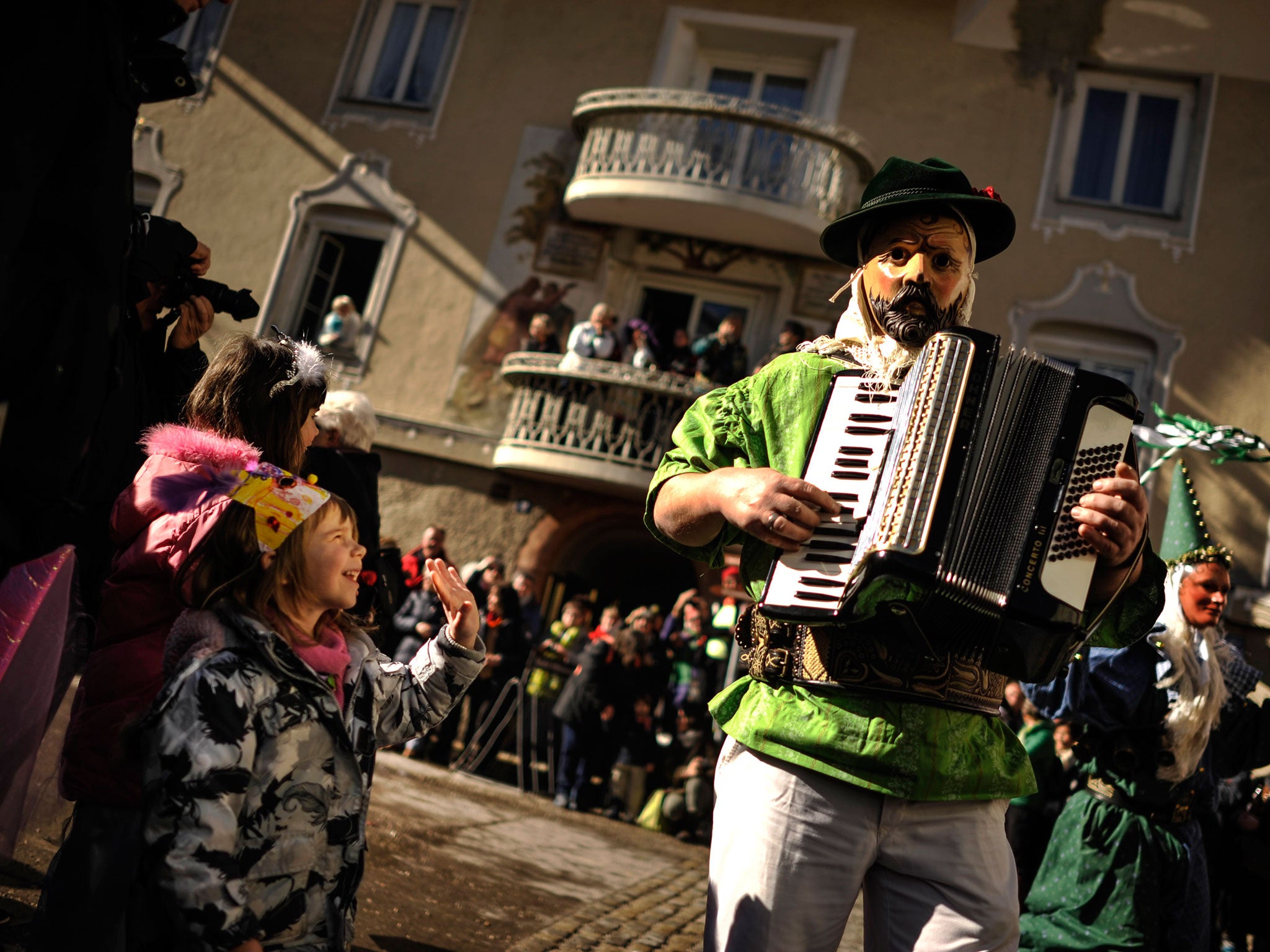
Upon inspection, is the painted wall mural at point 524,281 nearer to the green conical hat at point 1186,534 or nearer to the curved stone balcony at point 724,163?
the curved stone balcony at point 724,163

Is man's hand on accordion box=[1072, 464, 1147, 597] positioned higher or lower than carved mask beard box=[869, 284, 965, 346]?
lower

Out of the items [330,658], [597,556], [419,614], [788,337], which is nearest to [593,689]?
[419,614]

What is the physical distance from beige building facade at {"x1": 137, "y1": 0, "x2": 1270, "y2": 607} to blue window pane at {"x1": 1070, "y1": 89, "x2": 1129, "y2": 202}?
1.3 inches

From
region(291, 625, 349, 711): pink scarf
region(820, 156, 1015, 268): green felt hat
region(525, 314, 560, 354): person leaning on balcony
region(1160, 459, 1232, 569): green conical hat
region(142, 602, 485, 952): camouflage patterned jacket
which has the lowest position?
region(142, 602, 485, 952): camouflage patterned jacket

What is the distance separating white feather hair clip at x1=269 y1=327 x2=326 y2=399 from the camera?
10.1 feet

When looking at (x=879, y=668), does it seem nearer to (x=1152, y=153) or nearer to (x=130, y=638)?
(x=130, y=638)

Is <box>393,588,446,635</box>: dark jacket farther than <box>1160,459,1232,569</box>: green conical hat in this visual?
Yes

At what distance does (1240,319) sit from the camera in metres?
13.6

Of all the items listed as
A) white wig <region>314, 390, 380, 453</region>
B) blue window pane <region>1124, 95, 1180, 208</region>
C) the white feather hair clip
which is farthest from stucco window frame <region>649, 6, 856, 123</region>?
the white feather hair clip

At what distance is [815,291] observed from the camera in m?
14.6

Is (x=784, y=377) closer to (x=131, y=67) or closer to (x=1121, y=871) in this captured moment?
(x=131, y=67)

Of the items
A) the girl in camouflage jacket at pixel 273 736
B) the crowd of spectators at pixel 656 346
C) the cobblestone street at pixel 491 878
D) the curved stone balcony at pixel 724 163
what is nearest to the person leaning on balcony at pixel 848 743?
the girl in camouflage jacket at pixel 273 736

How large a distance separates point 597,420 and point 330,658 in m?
11.4

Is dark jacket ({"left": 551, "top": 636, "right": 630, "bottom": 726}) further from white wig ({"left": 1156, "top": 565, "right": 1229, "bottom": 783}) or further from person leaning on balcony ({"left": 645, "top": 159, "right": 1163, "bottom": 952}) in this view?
person leaning on balcony ({"left": 645, "top": 159, "right": 1163, "bottom": 952})
